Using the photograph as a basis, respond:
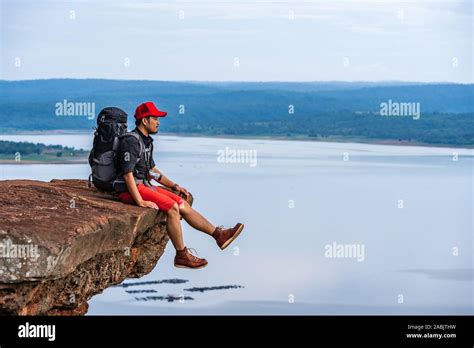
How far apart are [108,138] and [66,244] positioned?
192 centimetres

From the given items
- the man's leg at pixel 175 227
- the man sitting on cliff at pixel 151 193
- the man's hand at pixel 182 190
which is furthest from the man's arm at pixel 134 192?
the man's hand at pixel 182 190

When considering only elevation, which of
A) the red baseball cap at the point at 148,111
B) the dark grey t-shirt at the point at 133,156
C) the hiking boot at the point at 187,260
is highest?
the red baseball cap at the point at 148,111

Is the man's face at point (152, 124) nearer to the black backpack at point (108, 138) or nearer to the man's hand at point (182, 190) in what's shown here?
the black backpack at point (108, 138)

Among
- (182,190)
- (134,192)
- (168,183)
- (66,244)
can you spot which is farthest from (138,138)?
(66,244)

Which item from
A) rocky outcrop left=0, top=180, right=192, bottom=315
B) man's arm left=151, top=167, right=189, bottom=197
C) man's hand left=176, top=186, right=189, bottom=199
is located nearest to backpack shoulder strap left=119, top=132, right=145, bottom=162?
rocky outcrop left=0, top=180, right=192, bottom=315

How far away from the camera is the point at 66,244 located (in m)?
12.7

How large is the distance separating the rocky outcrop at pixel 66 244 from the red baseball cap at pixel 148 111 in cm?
103

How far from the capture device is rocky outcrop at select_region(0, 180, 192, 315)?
41.3 ft

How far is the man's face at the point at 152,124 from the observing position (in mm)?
14281

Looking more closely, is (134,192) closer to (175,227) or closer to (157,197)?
(157,197)

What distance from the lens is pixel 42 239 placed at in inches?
496

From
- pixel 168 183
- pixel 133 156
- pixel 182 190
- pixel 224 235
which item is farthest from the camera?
pixel 182 190
